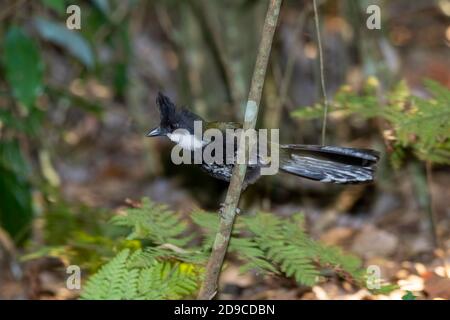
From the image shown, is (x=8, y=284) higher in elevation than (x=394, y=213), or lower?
lower

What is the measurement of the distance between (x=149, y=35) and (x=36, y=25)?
4030 mm

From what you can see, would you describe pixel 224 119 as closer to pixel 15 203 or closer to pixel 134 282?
pixel 15 203

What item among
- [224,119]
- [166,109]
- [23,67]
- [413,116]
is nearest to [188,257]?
[166,109]

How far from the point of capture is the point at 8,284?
5.05 meters

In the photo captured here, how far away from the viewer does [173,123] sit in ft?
11.7

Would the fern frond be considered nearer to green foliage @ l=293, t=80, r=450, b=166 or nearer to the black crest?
the black crest

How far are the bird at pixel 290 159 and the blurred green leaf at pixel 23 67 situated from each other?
123cm

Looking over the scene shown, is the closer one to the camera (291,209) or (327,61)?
(291,209)

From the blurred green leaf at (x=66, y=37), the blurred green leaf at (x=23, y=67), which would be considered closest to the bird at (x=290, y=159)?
the blurred green leaf at (x=23, y=67)

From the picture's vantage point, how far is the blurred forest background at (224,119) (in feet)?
13.2

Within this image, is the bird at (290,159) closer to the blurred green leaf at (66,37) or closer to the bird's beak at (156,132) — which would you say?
the bird's beak at (156,132)

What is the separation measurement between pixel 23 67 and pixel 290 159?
1.93 m
